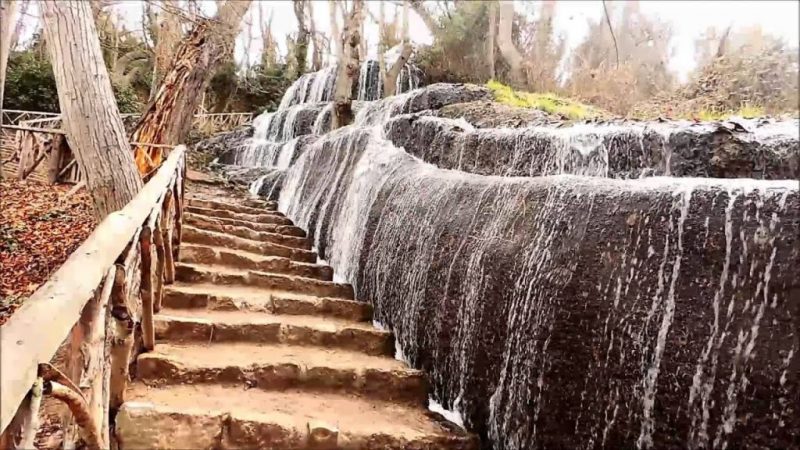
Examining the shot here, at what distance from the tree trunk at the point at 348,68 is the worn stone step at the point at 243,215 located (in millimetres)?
3534

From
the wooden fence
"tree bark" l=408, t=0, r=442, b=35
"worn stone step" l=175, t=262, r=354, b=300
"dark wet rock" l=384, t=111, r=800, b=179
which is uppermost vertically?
"tree bark" l=408, t=0, r=442, b=35

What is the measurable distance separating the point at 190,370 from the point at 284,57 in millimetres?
21047

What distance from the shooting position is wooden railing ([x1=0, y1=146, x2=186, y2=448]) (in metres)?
1.27

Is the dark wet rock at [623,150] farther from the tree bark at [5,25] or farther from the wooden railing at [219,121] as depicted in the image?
the wooden railing at [219,121]

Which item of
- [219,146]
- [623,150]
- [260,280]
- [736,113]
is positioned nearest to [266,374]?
[260,280]

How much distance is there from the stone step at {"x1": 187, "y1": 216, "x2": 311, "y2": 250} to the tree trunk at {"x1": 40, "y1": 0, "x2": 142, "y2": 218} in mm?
1540

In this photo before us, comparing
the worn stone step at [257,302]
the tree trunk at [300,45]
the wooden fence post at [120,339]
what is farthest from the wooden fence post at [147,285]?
the tree trunk at [300,45]

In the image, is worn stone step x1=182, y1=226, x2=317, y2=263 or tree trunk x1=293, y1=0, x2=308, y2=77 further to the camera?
tree trunk x1=293, y1=0, x2=308, y2=77

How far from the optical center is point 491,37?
42.4 ft

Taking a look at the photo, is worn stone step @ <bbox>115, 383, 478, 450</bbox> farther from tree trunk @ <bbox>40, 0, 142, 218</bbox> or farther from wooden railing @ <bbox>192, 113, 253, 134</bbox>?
wooden railing @ <bbox>192, 113, 253, 134</bbox>

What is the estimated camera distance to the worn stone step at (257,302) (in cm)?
420

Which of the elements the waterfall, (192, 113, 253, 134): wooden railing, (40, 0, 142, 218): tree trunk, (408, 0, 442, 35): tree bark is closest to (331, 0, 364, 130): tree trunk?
(408, 0, 442, 35): tree bark

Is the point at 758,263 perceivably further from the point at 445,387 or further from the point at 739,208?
the point at 445,387

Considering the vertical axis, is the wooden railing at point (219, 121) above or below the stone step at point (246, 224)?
above
